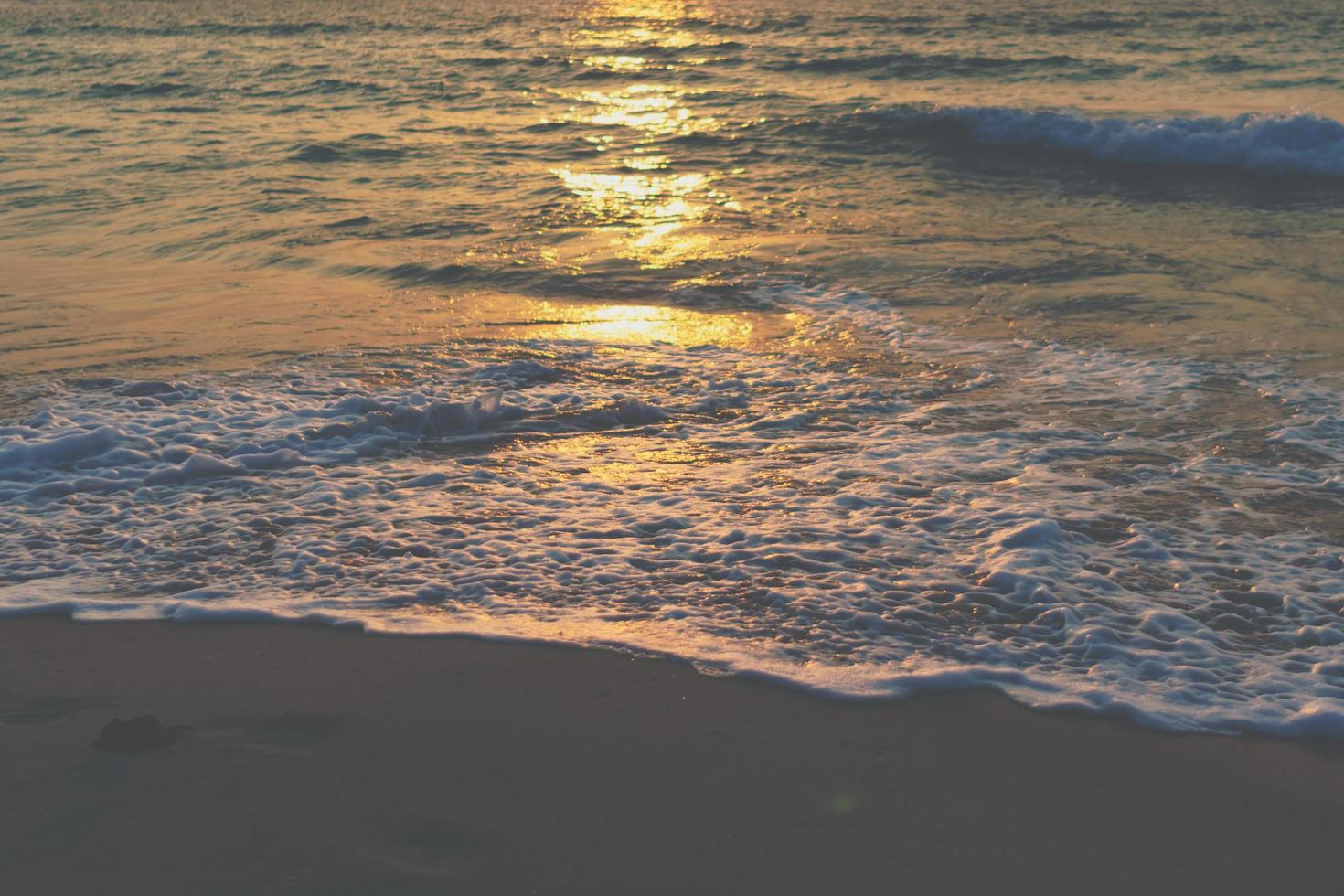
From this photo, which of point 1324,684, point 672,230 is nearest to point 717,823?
point 1324,684

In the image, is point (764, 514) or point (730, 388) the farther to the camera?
point (730, 388)

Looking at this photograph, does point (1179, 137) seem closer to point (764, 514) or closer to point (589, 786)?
point (764, 514)

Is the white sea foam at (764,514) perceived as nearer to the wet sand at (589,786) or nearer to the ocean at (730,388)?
the ocean at (730,388)

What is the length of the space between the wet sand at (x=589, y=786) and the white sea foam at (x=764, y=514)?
0.82 ft

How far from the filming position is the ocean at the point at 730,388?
446cm

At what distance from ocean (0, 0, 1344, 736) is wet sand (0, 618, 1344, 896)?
0.84ft

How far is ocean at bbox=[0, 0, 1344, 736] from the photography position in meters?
4.46

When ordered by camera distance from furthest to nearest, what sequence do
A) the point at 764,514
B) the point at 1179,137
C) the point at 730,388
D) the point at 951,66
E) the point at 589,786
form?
the point at 951,66 < the point at 1179,137 < the point at 730,388 < the point at 764,514 < the point at 589,786

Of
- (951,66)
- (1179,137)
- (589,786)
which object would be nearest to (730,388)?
(589,786)

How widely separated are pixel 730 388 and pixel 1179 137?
1029 centimetres

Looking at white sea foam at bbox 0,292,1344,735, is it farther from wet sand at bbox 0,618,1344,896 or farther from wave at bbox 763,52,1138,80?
wave at bbox 763,52,1138,80

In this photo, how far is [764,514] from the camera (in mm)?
5297

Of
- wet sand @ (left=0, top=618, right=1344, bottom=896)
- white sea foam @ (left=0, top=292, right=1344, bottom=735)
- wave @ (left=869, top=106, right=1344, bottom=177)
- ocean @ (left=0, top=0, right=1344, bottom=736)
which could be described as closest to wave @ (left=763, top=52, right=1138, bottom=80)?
ocean @ (left=0, top=0, right=1344, bottom=736)

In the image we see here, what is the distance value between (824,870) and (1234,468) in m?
3.76
